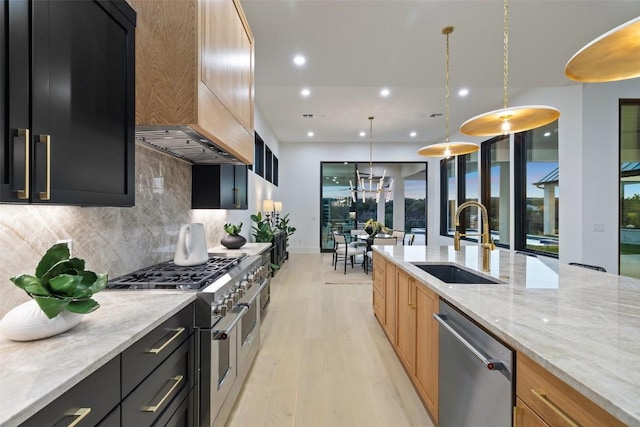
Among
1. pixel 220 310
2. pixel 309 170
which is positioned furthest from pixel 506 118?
pixel 309 170

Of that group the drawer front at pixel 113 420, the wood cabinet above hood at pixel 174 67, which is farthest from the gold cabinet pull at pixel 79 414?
the wood cabinet above hood at pixel 174 67

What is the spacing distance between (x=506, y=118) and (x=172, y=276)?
8.32 ft

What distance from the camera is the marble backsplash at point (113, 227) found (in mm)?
1122

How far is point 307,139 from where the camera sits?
839 centimetres

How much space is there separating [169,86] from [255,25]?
1.73 meters

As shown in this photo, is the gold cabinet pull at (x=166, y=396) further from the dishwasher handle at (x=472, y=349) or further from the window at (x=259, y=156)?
the window at (x=259, y=156)

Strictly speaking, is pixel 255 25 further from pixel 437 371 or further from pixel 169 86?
pixel 437 371

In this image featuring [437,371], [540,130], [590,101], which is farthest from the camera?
[540,130]

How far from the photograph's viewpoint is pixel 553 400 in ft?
2.79

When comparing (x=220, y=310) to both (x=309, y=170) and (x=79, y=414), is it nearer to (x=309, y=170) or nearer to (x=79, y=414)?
(x=79, y=414)

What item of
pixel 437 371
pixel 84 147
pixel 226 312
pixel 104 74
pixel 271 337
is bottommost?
pixel 271 337

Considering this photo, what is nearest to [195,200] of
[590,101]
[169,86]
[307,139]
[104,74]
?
[169,86]

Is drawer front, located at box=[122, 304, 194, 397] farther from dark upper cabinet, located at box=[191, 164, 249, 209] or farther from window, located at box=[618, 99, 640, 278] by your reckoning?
window, located at box=[618, 99, 640, 278]

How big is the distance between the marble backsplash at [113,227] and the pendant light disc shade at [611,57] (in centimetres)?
247
